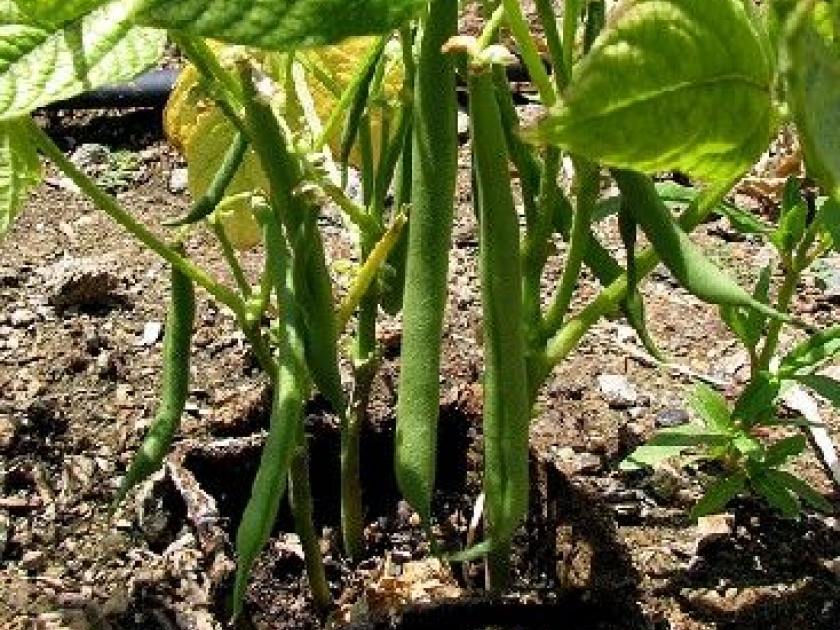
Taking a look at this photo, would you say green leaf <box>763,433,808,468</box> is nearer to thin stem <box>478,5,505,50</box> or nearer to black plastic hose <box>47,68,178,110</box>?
thin stem <box>478,5,505,50</box>

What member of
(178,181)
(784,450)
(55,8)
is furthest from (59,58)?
(178,181)

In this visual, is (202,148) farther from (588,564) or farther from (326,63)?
(588,564)

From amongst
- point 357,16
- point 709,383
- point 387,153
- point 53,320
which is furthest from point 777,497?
point 53,320

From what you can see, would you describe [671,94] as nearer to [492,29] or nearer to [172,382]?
[492,29]

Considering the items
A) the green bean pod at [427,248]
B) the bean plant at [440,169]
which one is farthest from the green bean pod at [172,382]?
the green bean pod at [427,248]

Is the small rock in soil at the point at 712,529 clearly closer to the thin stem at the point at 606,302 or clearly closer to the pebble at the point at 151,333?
the thin stem at the point at 606,302
